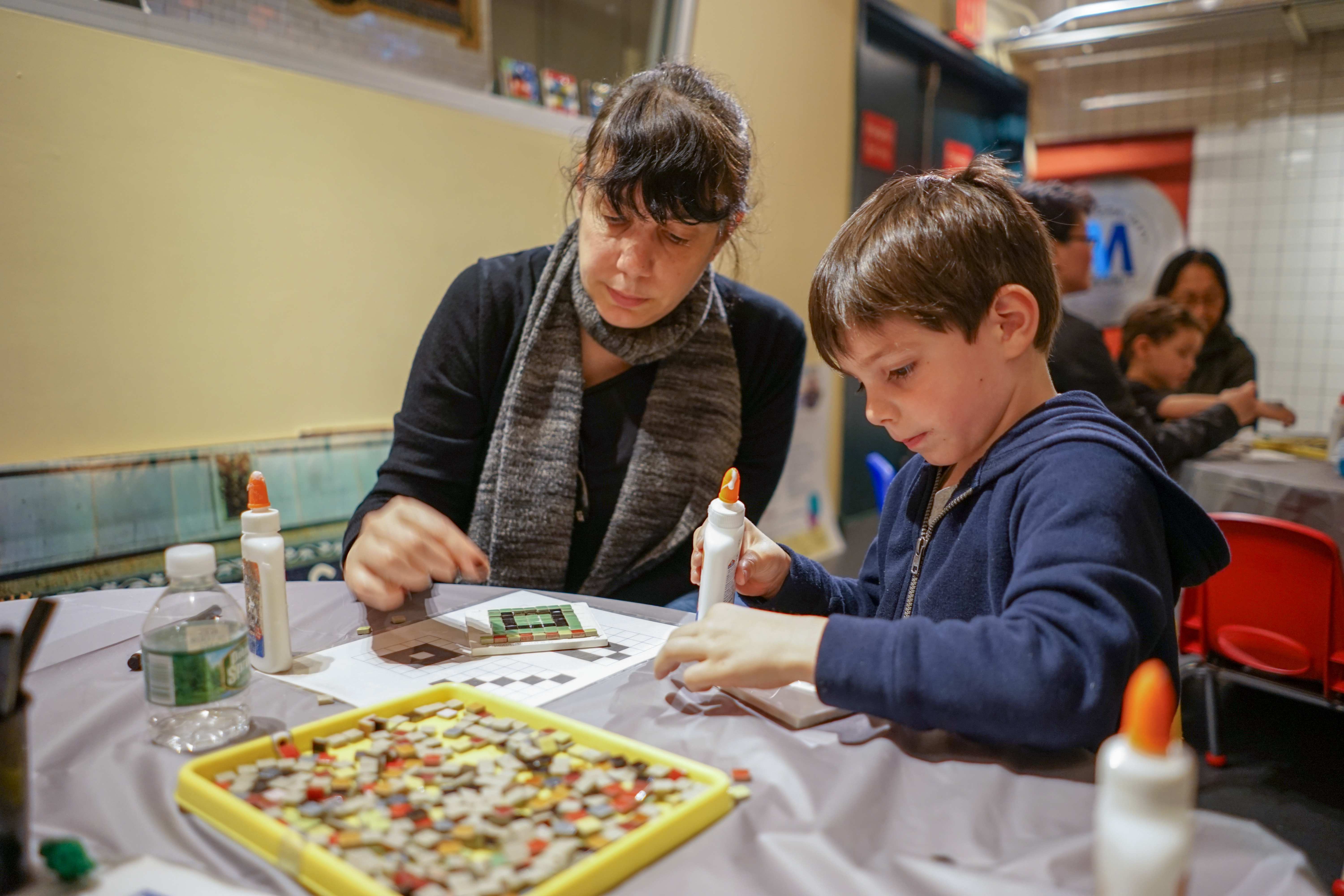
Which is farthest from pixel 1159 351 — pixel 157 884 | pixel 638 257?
pixel 157 884

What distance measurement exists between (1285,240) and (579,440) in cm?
529

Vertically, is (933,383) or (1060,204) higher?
(1060,204)

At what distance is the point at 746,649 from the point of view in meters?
0.73

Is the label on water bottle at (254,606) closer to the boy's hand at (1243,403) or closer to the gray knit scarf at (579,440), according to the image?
the gray knit scarf at (579,440)

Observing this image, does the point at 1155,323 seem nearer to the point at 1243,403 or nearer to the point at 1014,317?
the point at 1243,403

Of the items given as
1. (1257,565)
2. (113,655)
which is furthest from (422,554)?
(1257,565)

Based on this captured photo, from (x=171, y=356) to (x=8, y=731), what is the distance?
1490 millimetres

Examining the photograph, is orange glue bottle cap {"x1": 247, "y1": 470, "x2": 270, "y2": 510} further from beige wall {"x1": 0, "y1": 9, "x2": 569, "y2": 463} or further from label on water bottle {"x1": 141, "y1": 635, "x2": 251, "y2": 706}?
beige wall {"x1": 0, "y1": 9, "x2": 569, "y2": 463}

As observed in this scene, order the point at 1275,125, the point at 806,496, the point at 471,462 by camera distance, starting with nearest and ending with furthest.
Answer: the point at 471,462, the point at 806,496, the point at 1275,125

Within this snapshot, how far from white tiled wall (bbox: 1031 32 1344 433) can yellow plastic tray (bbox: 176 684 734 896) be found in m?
5.66

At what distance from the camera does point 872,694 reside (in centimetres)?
68

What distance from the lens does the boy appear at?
0.67 meters

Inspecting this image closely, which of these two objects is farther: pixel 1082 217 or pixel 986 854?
pixel 1082 217

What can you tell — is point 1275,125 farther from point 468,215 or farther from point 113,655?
point 113,655
